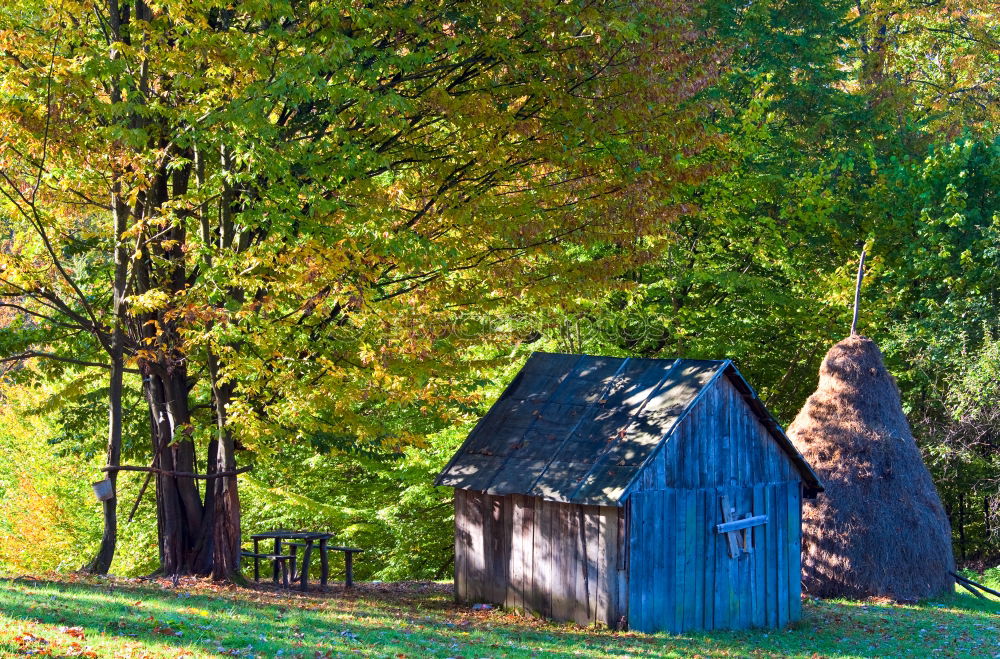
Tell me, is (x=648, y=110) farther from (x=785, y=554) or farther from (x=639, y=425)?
(x=785, y=554)

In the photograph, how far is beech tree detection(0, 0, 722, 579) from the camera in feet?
41.2

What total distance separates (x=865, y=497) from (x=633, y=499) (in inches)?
275

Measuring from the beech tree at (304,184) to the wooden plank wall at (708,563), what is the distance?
3.82 m

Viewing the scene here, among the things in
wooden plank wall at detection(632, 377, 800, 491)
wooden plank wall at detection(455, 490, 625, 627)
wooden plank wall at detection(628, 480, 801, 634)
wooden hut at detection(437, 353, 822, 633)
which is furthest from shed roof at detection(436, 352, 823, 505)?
wooden plank wall at detection(628, 480, 801, 634)

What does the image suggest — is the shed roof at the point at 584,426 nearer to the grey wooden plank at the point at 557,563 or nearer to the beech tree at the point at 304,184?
the grey wooden plank at the point at 557,563

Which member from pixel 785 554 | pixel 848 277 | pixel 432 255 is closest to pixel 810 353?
pixel 848 277

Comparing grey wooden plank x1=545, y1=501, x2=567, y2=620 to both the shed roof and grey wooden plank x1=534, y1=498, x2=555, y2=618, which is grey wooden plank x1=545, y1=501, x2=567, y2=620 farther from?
the shed roof

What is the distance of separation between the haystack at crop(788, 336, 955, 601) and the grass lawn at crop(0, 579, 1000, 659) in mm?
693

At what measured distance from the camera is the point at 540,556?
49.6 ft

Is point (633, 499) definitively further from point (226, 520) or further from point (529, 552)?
point (226, 520)

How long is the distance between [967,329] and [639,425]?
1286 centimetres

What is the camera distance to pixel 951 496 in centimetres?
2781

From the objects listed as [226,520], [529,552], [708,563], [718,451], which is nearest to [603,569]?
[529,552]

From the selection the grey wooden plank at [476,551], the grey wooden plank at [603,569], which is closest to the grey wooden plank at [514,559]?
the grey wooden plank at [476,551]
